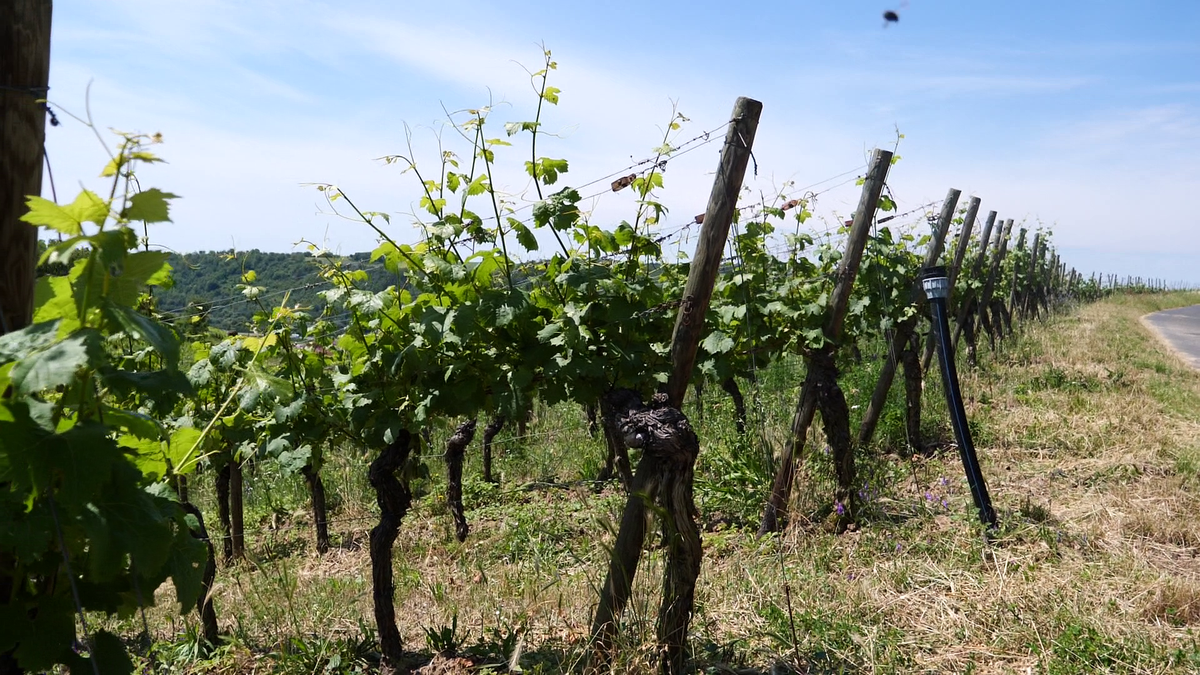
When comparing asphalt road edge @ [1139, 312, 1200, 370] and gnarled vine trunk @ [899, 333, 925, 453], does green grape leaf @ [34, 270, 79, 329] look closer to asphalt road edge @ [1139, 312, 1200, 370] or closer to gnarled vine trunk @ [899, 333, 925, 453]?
gnarled vine trunk @ [899, 333, 925, 453]

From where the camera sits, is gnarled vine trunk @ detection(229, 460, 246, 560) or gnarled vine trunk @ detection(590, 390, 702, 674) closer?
gnarled vine trunk @ detection(590, 390, 702, 674)

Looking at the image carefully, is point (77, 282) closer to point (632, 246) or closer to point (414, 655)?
point (414, 655)

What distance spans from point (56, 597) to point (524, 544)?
3640 mm

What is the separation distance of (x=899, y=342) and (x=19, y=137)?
20.4ft

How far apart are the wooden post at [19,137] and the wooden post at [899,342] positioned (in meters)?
5.39

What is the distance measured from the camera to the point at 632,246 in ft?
13.0

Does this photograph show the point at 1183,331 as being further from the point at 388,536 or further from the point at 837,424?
the point at 388,536

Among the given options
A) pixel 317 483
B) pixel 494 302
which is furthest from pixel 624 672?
pixel 317 483

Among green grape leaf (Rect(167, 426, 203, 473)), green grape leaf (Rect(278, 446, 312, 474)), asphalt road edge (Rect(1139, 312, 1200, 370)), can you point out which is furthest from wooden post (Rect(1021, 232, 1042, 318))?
green grape leaf (Rect(167, 426, 203, 473))

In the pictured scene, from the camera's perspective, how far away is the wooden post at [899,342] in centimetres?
645

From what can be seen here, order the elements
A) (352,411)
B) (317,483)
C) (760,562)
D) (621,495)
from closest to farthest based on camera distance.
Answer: (352,411), (760,562), (621,495), (317,483)

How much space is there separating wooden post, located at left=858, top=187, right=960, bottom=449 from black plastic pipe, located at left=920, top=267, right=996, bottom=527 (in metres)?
1.53

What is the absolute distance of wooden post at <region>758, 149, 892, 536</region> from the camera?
4.92 meters

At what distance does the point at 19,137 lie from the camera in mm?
1987
